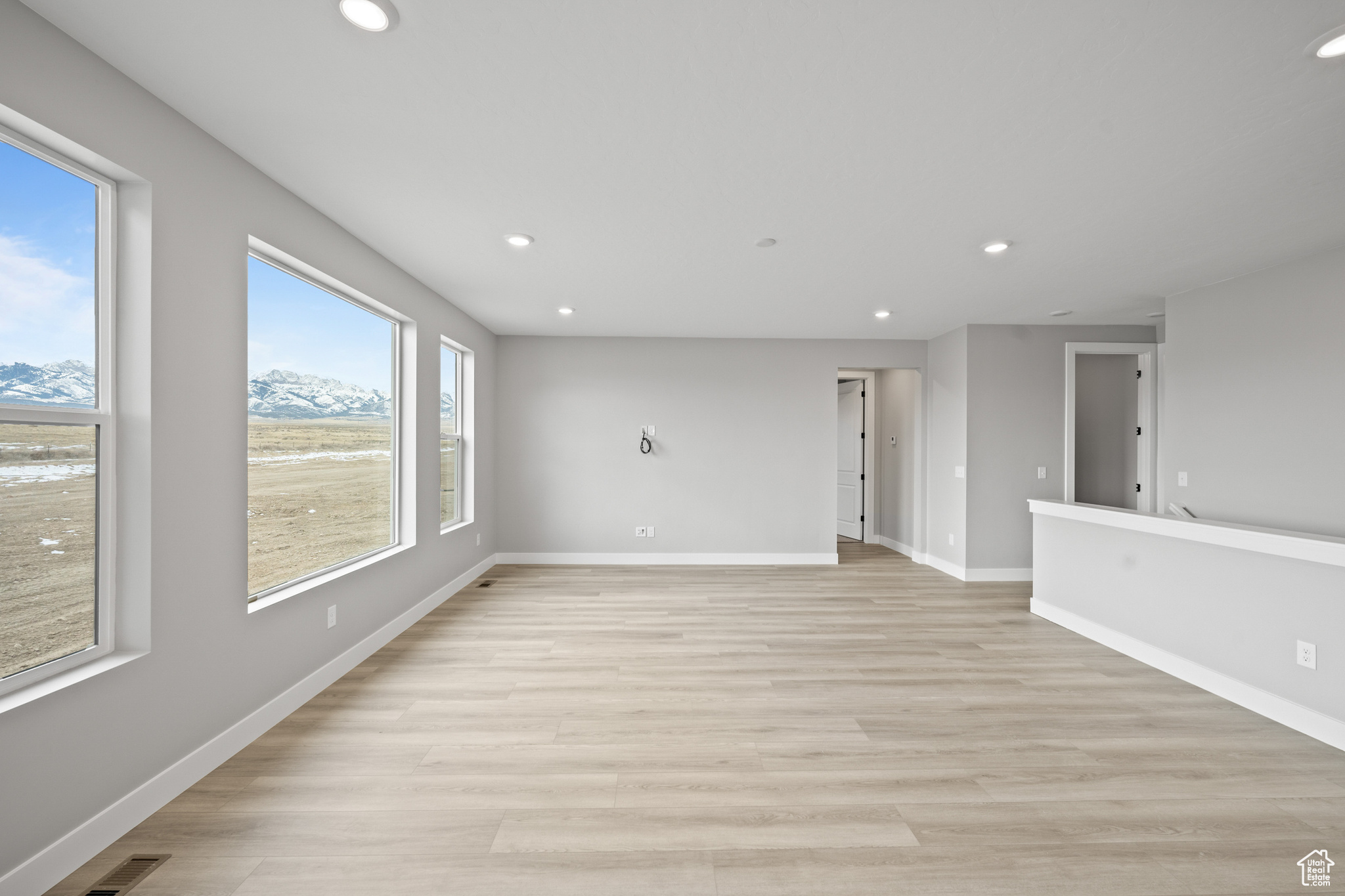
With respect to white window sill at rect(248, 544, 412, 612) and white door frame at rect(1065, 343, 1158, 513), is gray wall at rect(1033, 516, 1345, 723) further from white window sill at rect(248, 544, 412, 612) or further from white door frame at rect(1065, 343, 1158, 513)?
white window sill at rect(248, 544, 412, 612)

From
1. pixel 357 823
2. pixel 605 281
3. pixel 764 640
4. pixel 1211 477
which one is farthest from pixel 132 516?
pixel 1211 477

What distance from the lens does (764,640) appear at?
381 centimetres

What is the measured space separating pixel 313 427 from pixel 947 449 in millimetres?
5589

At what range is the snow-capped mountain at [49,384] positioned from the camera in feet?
5.31

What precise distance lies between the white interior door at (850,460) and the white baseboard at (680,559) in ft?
5.90

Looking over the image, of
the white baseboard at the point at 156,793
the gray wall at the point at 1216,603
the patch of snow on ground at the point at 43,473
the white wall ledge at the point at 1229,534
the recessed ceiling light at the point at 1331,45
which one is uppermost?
the recessed ceiling light at the point at 1331,45

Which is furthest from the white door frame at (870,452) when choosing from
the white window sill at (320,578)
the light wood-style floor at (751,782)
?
the white window sill at (320,578)

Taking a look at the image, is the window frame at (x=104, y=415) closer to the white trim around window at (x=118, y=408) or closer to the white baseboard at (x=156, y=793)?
the white trim around window at (x=118, y=408)

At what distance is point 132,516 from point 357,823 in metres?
1.32

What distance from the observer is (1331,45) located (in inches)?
64.9

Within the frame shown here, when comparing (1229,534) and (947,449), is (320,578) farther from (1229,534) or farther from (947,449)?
(947,449)

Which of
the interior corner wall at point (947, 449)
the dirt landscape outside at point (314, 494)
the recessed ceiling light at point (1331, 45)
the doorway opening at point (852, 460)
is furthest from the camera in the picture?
the doorway opening at point (852, 460)

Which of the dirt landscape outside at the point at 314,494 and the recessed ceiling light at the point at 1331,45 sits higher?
the recessed ceiling light at the point at 1331,45

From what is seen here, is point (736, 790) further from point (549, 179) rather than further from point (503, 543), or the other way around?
point (503, 543)
